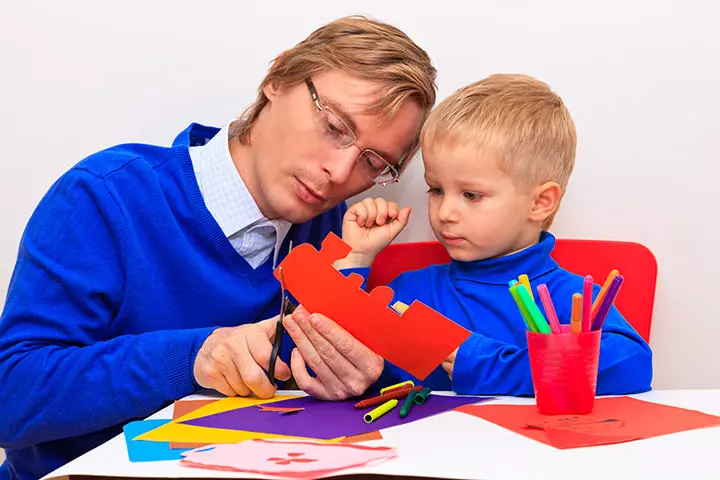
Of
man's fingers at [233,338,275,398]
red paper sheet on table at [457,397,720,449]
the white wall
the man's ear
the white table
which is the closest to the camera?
the white table

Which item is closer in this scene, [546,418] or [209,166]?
[546,418]

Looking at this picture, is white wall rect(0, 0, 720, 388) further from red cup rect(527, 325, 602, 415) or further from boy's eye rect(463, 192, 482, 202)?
red cup rect(527, 325, 602, 415)

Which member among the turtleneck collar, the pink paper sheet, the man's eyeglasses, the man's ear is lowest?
the pink paper sheet

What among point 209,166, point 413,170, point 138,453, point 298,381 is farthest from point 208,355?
point 413,170

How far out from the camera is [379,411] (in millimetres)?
1040

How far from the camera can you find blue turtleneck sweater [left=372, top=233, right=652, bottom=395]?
116 centimetres

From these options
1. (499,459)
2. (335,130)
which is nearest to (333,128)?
(335,130)

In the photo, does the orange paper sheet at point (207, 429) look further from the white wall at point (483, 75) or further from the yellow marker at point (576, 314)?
the white wall at point (483, 75)

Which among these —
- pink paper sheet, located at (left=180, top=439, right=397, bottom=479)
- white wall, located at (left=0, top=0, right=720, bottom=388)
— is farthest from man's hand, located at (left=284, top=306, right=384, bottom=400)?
white wall, located at (left=0, top=0, right=720, bottom=388)

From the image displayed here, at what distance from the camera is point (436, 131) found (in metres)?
1.35

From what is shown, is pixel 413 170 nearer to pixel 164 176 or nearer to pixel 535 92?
pixel 535 92

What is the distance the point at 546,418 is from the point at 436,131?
0.54 m

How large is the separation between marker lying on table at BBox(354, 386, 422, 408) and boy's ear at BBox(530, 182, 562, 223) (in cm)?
41

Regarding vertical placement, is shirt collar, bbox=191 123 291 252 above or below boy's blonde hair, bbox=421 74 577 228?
below
